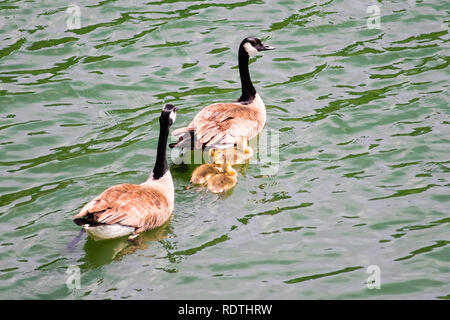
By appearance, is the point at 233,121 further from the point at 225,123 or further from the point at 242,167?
the point at 242,167

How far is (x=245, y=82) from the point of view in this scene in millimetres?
Answer: 12695

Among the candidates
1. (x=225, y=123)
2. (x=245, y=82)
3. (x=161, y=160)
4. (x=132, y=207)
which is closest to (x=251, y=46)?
(x=245, y=82)

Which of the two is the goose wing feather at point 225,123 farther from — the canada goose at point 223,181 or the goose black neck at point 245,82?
the canada goose at point 223,181

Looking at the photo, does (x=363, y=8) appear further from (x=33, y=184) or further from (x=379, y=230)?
(x=33, y=184)

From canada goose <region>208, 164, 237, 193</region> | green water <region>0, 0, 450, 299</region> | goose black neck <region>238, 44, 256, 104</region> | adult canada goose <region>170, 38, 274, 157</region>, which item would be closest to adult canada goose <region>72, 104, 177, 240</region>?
green water <region>0, 0, 450, 299</region>

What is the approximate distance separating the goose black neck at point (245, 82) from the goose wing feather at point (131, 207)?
335 centimetres

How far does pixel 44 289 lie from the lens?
8.38m

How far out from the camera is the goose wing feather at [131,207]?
8883 millimetres

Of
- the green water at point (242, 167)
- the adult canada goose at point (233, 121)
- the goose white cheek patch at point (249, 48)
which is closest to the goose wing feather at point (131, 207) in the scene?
the green water at point (242, 167)

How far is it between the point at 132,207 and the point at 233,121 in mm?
3086

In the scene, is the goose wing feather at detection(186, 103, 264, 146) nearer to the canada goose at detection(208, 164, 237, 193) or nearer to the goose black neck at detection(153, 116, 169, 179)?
the canada goose at detection(208, 164, 237, 193)

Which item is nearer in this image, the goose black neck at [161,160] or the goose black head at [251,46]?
the goose black neck at [161,160]

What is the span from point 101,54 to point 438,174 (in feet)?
21.9

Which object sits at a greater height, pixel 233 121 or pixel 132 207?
pixel 233 121
